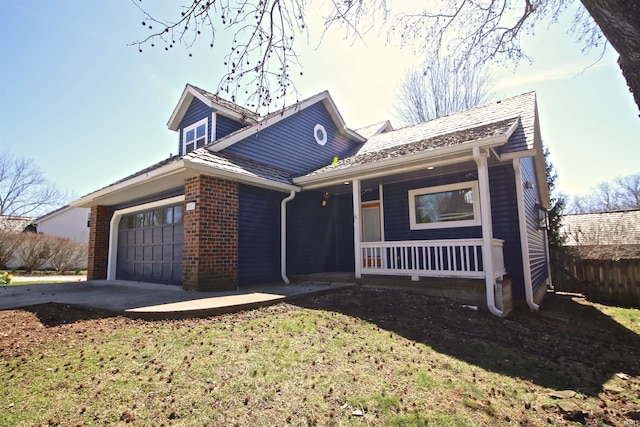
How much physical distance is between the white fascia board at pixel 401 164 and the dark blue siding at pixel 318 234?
1145mm

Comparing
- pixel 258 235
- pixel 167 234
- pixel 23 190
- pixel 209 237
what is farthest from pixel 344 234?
pixel 23 190

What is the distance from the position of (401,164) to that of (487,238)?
2331 millimetres

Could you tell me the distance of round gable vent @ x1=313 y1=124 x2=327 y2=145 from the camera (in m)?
11.6

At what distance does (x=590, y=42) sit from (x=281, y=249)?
7.58 m

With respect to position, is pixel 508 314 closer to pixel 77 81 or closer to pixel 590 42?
pixel 590 42

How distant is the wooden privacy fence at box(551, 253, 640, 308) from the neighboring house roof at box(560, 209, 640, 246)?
696cm

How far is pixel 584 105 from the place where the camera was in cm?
700

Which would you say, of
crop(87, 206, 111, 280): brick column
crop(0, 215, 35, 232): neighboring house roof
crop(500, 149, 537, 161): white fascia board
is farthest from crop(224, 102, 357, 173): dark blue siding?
crop(0, 215, 35, 232): neighboring house roof

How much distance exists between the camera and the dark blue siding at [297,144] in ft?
30.8

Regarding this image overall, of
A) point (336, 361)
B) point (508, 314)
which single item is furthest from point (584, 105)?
point (336, 361)

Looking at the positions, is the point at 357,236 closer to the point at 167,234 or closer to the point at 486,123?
the point at 486,123

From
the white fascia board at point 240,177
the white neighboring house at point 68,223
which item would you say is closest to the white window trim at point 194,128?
the white fascia board at point 240,177

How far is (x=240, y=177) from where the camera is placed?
24.8ft

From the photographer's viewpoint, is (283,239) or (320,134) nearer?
(283,239)
